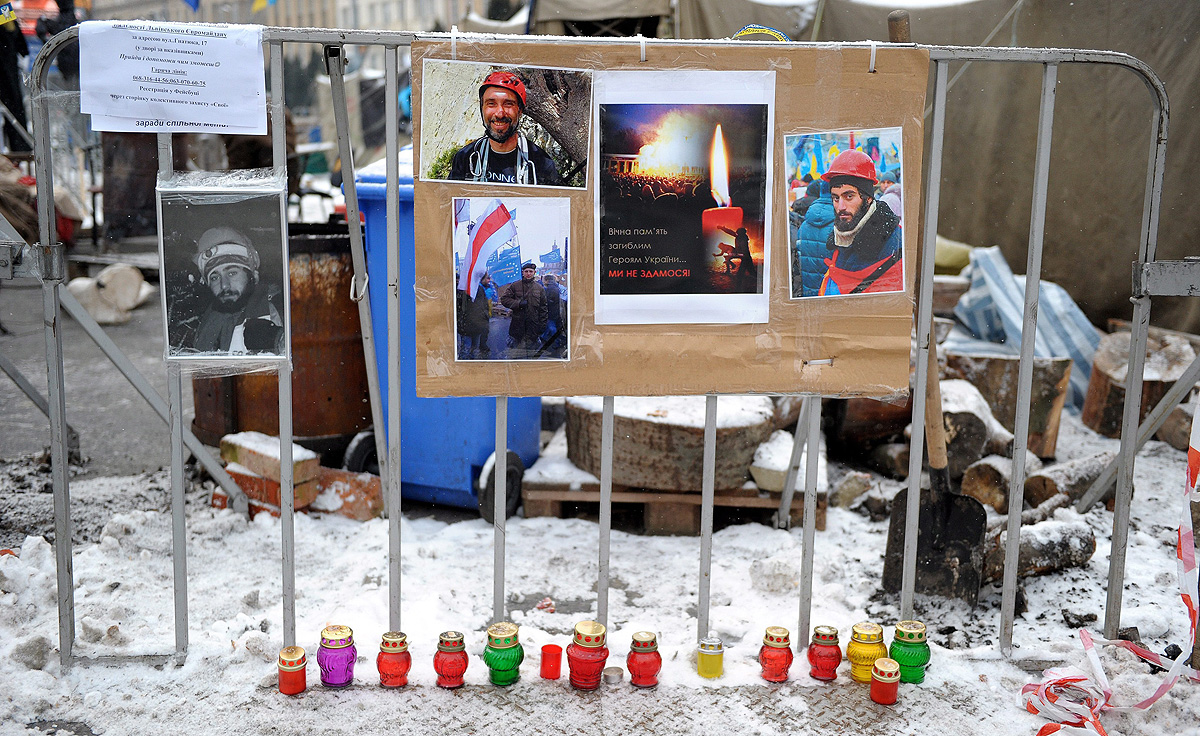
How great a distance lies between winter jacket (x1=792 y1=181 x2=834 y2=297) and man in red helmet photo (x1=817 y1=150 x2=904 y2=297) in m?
0.02

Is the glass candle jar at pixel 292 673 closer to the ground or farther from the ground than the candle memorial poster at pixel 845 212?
closer to the ground

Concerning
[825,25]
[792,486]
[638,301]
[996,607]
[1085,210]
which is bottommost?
[996,607]

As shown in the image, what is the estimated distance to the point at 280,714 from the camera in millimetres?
2598

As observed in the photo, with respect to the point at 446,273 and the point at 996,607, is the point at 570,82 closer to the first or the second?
the point at 446,273

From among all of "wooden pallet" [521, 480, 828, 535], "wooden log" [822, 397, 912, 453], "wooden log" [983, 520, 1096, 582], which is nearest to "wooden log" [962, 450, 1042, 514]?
"wooden log" [983, 520, 1096, 582]

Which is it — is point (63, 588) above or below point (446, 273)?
below

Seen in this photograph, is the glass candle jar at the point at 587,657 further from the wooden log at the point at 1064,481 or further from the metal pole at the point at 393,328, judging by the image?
the wooden log at the point at 1064,481

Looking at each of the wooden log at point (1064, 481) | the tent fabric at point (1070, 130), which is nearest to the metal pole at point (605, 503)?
the wooden log at point (1064, 481)

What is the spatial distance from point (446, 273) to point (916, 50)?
5.19 feet

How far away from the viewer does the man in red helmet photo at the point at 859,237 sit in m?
2.71

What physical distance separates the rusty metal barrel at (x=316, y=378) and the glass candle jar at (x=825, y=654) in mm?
2792

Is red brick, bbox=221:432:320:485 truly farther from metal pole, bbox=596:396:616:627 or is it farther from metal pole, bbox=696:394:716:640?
metal pole, bbox=696:394:716:640

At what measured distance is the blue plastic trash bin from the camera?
418cm

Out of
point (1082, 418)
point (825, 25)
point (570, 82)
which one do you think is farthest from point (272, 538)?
point (825, 25)
